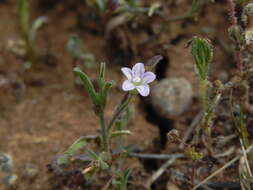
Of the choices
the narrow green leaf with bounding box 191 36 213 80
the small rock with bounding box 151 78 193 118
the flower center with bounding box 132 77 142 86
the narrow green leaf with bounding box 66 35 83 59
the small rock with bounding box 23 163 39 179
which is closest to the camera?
the narrow green leaf with bounding box 191 36 213 80

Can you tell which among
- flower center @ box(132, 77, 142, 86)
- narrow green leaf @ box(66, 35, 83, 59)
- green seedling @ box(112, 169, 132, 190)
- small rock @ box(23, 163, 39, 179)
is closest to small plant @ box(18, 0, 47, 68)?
narrow green leaf @ box(66, 35, 83, 59)

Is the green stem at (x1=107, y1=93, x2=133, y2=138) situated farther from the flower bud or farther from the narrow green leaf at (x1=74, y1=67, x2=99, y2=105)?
the flower bud

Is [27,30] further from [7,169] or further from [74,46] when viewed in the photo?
[7,169]

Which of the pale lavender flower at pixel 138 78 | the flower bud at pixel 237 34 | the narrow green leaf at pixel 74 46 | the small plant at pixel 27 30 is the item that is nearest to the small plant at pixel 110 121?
the pale lavender flower at pixel 138 78

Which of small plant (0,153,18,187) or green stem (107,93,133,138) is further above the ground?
green stem (107,93,133,138)

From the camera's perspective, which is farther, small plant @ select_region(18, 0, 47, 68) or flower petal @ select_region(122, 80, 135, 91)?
small plant @ select_region(18, 0, 47, 68)

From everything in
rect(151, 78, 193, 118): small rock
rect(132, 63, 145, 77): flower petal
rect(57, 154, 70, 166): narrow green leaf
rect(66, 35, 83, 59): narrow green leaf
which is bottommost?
rect(57, 154, 70, 166): narrow green leaf

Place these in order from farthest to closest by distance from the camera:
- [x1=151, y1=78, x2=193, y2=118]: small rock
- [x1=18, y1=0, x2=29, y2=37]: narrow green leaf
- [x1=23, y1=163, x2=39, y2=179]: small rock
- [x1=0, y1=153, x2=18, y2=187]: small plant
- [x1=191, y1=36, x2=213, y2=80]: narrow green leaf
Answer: [x1=18, y1=0, x2=29, y2=37]: narrow green leaf
[x1=151, y1=78, x2=193, y2=118]: small rock
[x1=23, y1=163, x2=39, y2=179]: small rock
[x1=0, y1=153, x2=18, y2=187]: small plant
[x1=191, y1=36, x2=213, y2=80]: narrow green leaf
